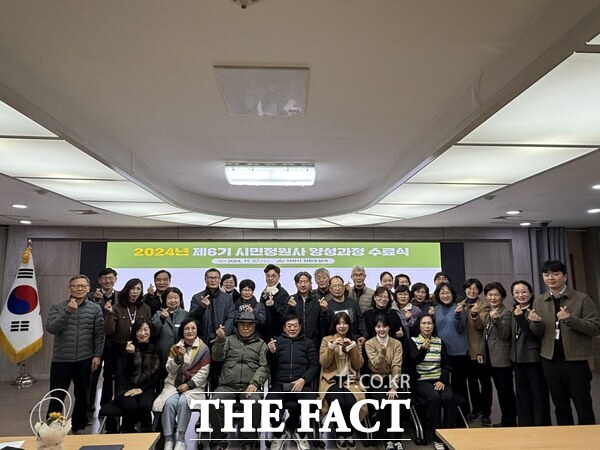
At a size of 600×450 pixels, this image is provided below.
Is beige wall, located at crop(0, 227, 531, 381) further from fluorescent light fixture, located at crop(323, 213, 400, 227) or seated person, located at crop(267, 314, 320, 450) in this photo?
seated person, located at crop(267, 314, 320, 450)

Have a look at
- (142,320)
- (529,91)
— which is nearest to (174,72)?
(529,91)

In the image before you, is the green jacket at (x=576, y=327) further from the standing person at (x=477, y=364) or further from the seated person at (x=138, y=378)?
the seated person at (x=138, y=378)

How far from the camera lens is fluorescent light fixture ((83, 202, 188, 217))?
5269mm

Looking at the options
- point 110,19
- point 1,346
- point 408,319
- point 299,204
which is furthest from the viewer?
point 1,346

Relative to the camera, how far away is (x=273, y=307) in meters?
4.67

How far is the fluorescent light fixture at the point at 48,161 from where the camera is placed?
2.92m

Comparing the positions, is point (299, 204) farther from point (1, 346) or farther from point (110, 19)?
point (1, 346)

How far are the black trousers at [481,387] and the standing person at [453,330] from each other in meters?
0.08

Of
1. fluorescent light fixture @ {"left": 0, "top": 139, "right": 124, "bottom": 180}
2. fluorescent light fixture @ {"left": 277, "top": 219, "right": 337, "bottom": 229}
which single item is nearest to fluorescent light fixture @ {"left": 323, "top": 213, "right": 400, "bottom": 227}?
fluorescent light fixture @ {"left": 277, "top": 219, "right": 337, "bottom": 229}

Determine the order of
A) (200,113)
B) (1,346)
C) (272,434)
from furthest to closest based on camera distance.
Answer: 1. (1,346)
2. (272,434)
3. (200,113)

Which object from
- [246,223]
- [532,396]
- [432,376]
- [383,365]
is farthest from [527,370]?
[246,223]

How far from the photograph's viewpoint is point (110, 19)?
6.30 ft

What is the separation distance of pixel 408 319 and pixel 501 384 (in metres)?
1.12

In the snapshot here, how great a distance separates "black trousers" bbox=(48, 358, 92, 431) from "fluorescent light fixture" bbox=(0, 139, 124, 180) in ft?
6.32
